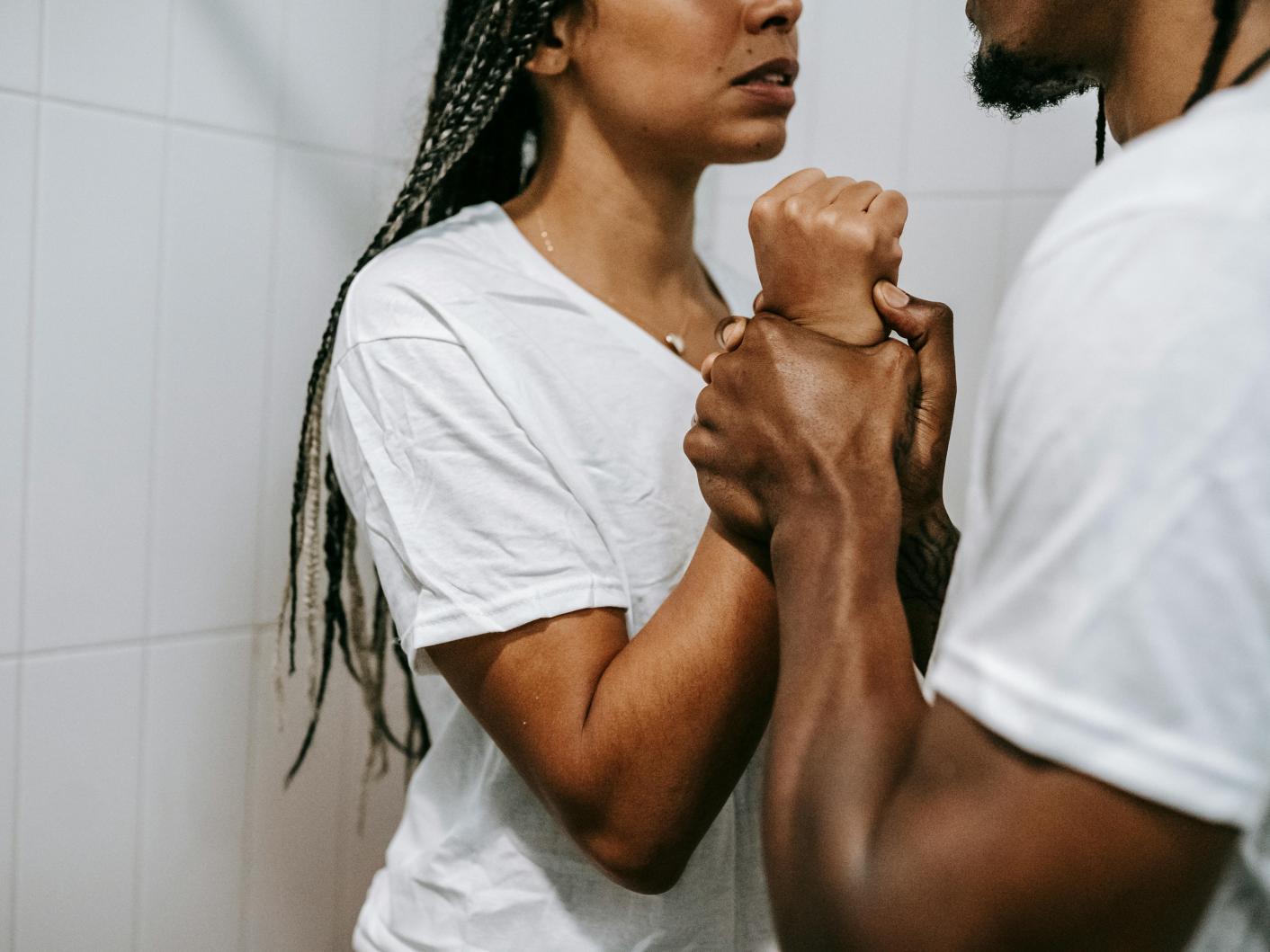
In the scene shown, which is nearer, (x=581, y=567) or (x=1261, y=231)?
(x=1261, y=231)

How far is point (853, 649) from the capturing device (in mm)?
476

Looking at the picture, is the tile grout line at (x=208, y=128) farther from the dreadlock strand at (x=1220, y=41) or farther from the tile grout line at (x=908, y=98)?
the dreadlock strand at (x=1220, y=41)

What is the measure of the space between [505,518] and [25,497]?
1.58 feet

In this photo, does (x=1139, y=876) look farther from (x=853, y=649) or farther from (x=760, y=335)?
(x=760, y=335)

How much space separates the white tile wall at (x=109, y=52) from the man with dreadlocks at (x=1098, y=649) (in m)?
0.83

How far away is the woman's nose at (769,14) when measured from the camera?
856mm

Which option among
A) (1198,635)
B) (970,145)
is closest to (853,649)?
(1198,635)

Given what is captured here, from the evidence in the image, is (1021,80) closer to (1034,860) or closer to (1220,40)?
(1220,40)

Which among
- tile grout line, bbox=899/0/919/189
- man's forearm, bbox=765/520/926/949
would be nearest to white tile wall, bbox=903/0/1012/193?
tile grout line, bbox=899/0/919/189

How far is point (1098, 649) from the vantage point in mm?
355

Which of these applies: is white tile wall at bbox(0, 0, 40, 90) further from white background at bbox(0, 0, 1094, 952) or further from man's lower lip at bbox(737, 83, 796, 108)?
man's lower lip at bbox(737, 83, 796, 108)

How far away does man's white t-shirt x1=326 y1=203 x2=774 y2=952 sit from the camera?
71cm

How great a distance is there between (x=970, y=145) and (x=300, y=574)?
0.88 meters

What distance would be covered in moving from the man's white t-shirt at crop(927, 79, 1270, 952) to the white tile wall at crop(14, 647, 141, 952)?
86cm
